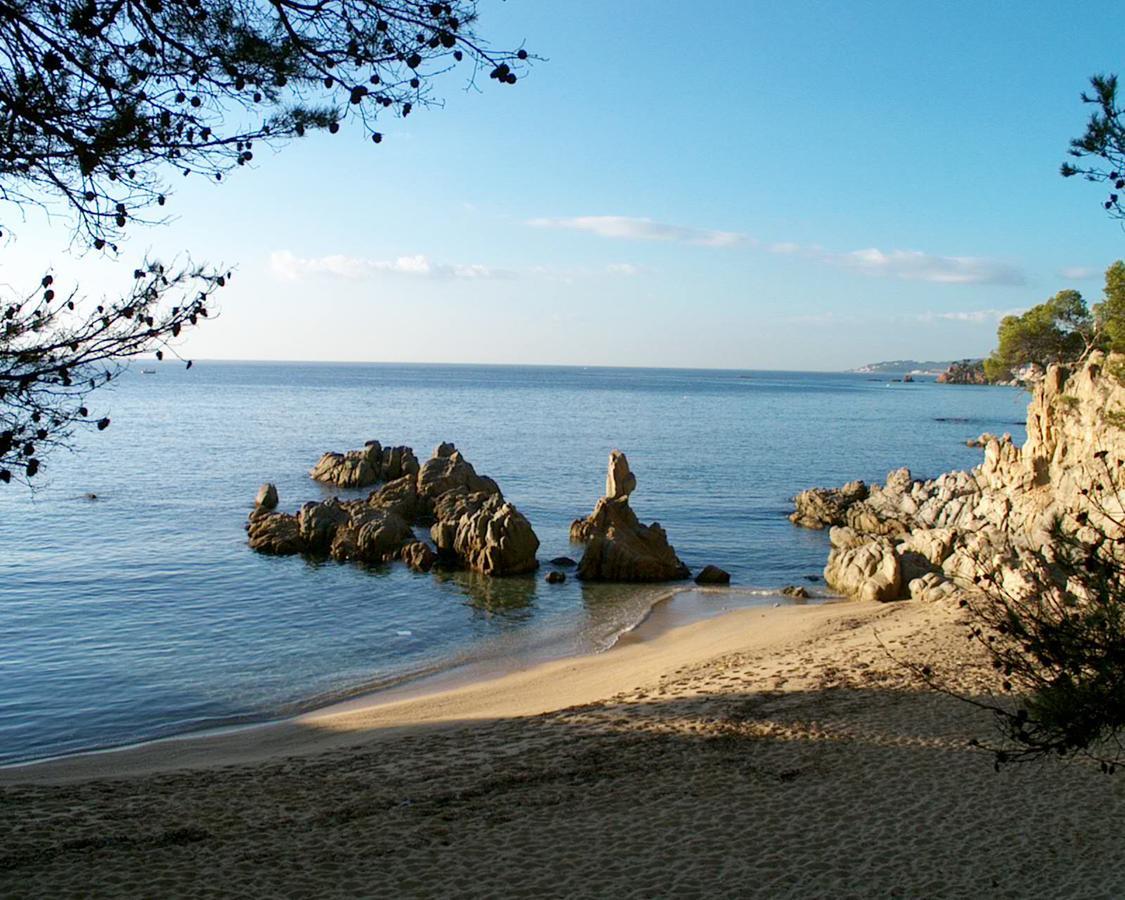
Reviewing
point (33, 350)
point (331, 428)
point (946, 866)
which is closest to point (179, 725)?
point (33, 350)

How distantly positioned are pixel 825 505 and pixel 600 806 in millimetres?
36817

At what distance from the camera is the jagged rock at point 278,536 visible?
36.2m

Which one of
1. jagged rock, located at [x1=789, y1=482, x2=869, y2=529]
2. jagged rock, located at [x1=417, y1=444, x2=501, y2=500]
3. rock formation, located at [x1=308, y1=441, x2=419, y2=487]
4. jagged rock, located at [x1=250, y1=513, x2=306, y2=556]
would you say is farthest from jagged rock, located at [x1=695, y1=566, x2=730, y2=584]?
rock formation, located at [x1=308, y1=441, x2=419, y2=487]

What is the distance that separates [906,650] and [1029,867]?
1060 centimetres

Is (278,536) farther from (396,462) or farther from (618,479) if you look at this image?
(396,462)

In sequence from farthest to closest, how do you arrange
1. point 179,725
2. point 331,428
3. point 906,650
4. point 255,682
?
point 331,428, point 255,682, point 906,650, point 179,725

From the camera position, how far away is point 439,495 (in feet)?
148

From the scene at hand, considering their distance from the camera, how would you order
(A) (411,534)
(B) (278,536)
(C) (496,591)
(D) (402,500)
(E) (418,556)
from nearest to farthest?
1. (C) (496,591)
2. (E) (418,556)
3. (B) (278,536)
4. (A) (411,534)
5. (D) (402,500)

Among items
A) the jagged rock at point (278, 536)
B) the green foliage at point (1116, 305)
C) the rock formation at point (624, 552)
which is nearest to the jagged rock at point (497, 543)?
the rock formation at point (624, 552)

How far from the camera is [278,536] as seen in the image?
1443 inches

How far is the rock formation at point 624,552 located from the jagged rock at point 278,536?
36.8ft

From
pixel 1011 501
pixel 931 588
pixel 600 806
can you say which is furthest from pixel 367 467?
pixel 600 806

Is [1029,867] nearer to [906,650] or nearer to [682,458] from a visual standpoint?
[906,650]

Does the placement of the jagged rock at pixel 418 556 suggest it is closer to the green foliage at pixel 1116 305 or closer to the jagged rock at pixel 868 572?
the jagged rock at pixel 868 572
